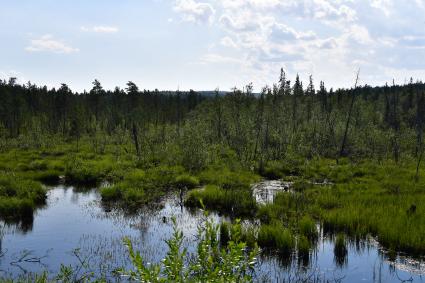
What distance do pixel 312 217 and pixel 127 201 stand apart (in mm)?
8105

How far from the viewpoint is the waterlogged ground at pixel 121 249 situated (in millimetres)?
11289

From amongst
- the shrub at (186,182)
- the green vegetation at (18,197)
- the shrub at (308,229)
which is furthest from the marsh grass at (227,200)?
the green vegetation at (18,197)

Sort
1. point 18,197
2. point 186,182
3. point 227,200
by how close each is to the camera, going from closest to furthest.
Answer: point 18,197 → point 227,200 → point 186,182

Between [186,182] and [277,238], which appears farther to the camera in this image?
[186,182]

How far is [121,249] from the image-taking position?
1288 cm

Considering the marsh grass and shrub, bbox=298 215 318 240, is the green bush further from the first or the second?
the marsh grass

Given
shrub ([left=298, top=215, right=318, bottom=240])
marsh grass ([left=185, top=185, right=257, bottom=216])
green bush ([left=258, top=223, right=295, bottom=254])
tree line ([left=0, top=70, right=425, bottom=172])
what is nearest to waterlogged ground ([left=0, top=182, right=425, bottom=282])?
shrub ([left=298, top=215, right=318, bottom=240])

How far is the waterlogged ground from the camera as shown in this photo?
1129cm

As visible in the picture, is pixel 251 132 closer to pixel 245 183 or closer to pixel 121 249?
pixel 245 183

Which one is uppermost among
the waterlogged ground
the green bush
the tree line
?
the tree line

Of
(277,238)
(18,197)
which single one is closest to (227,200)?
(277,238)

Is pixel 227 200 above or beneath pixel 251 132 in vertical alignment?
beneath

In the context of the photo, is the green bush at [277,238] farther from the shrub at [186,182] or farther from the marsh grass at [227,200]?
Answer: the shrub at [186,182]

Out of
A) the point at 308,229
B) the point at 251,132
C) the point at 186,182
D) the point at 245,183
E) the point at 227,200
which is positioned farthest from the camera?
the point at 251,132
